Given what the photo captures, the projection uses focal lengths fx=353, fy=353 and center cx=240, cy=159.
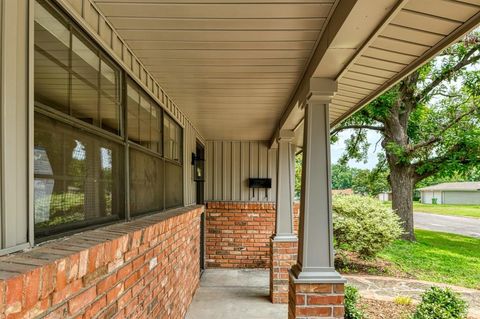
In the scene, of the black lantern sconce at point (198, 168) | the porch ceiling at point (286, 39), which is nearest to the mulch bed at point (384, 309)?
the porch ceiling at point (286, 39)

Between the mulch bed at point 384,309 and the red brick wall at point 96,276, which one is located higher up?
the red brick wall at point 96,276

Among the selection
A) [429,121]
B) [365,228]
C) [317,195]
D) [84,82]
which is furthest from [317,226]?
[429,121]

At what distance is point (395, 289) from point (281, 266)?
8.95ft

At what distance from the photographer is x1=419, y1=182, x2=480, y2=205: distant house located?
39500 mm

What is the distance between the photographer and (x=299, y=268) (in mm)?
2893

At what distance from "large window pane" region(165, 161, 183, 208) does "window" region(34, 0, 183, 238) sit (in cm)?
75

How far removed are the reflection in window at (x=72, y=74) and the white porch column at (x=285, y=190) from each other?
3389mm

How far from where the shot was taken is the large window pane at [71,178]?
1.50 metres

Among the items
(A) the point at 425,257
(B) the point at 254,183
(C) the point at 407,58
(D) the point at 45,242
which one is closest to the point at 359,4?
(C) the point at 407,58

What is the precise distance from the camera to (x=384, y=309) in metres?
5.23

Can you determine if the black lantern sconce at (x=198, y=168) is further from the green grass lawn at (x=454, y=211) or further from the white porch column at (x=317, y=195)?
the green grass lawn at (x=454, y=211)

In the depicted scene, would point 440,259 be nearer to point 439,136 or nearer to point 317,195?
point 439,136

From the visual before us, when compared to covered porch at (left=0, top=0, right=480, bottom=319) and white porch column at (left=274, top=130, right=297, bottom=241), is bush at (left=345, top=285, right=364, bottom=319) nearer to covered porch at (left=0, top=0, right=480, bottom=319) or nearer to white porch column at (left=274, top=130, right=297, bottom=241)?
white porch column at (left=274, top=130, right=297, bottom=241)

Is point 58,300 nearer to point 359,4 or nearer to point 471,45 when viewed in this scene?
point 359,4
